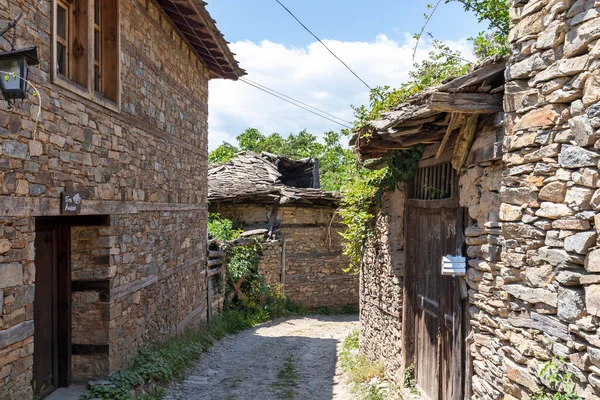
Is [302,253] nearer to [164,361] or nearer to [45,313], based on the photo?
[164,361]

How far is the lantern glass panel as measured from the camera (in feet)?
11.1

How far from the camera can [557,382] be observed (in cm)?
291

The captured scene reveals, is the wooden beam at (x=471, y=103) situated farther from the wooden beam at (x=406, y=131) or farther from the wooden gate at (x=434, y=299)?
the wooden gate at (x=434, y=299)

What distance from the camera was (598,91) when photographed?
8.70 feet

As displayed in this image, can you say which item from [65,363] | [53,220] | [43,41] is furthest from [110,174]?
[65,363]

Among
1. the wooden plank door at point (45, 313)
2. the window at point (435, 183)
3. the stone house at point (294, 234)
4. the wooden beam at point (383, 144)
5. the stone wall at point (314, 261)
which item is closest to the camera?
the window at point (435, 183)

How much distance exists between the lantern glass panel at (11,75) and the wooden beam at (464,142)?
3.37 m

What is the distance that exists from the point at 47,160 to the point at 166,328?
400 cm

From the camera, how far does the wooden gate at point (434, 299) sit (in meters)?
4.63

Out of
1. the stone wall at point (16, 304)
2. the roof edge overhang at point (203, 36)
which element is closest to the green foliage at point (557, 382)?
the stone wall at point (16, 304)

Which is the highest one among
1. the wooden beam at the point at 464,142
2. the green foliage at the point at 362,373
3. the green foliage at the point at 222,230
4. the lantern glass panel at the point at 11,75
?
the lantern glass panel at the point at 11,75

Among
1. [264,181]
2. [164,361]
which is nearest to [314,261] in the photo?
[264,181]

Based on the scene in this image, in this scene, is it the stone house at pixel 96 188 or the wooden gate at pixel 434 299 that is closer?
the stone house at pixel 96 188

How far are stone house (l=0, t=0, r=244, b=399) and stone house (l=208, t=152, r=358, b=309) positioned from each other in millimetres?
4383
